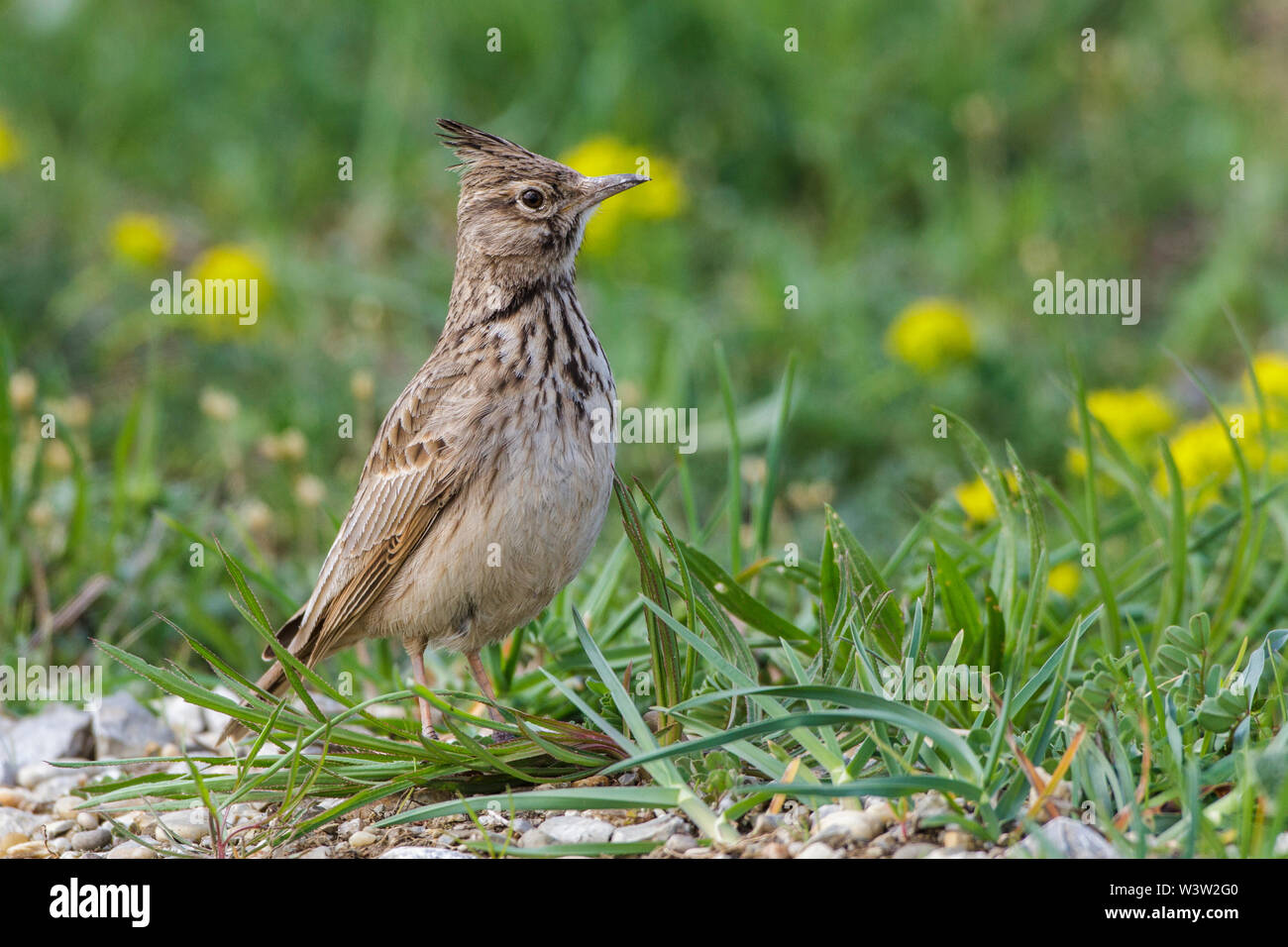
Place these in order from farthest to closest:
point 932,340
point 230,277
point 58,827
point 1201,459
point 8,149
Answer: point 8,149 → point 230,277 → point 932,340 → point 1201,459 → point 58,827

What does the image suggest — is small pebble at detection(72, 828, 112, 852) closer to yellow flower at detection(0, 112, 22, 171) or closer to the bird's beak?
the bird's beak

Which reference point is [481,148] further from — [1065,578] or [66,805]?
[1065,578]

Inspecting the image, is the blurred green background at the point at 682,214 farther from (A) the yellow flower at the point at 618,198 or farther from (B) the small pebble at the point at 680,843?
(B) the small pebble at the point at 680,843

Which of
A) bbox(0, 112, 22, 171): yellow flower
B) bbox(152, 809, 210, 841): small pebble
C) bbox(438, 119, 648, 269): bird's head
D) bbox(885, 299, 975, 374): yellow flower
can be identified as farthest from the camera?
bbox(0, 112, 22, 171): yellow flower

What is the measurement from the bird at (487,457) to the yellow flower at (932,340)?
263 centimetres

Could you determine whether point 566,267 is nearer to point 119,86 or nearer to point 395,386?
point 395,386

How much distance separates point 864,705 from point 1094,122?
7039 millimetres

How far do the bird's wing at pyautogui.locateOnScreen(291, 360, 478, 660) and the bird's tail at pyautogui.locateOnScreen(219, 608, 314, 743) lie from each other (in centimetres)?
3

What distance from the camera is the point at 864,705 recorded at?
10.8ft

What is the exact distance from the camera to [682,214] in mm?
8578

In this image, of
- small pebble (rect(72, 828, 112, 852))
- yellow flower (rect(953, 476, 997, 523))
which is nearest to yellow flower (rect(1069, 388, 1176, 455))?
yellow flower (rect(953, 476, 997, 523))

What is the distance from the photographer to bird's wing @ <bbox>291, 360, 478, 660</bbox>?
4102mm

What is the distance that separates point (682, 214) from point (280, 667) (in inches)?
192

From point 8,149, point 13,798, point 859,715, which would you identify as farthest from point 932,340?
point 8,149
